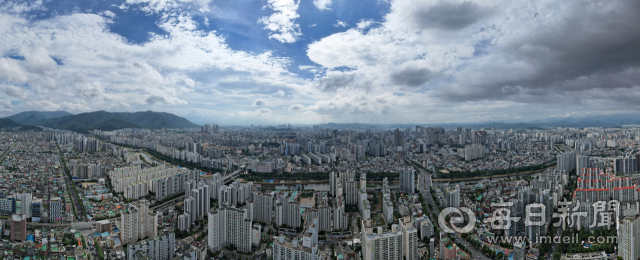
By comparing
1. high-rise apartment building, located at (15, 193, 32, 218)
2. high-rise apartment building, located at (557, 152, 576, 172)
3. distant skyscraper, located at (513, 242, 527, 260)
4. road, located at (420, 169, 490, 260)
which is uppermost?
high-rise apartment building, located at (557, 152, 576, 172)

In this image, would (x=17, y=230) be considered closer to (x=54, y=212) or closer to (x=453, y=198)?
(x=54, y=212)

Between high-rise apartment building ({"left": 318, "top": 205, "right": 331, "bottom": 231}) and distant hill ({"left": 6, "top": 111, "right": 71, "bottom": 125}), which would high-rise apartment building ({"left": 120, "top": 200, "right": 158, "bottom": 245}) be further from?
distant hill ({"left": 6, "top": 111, "right": 71, "bottom": 125})

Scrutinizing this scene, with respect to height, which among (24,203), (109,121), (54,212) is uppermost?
(109,121)

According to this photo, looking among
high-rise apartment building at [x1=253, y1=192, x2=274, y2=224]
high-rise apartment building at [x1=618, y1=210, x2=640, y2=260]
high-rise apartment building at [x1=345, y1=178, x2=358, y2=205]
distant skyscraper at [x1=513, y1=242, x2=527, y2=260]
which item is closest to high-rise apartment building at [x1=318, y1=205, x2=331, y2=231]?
high-rise apartment building at [x1=253, y1=192, x2=274, y2=224]

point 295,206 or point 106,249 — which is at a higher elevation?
point 295,206

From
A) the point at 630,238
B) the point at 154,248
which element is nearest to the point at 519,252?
the point at 630,238

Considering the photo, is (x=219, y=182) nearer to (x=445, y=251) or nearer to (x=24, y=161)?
(x=445, y=251)

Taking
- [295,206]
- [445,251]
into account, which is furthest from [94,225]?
[445,251]

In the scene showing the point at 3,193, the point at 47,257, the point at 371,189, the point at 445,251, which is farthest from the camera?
the point at 371,189
